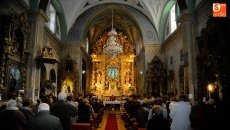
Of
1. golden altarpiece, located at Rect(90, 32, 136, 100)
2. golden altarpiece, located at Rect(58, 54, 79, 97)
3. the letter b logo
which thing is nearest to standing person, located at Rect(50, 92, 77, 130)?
the letter b logo

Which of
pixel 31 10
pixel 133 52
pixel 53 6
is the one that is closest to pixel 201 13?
Result: pixel 31 10

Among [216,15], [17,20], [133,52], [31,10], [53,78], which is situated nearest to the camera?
[216,15]

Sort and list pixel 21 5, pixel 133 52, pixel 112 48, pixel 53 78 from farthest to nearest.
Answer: pixel 133 52, pixel 112 48, pixel 53 78, pixel 21 5

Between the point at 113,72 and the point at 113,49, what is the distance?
424 inches

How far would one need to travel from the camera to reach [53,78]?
18.9 m

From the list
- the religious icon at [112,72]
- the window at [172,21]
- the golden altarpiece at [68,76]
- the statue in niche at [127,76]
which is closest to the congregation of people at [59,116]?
the window at [172,21]

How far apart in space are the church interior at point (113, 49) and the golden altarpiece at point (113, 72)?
12 centimetres

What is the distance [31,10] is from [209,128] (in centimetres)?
1156

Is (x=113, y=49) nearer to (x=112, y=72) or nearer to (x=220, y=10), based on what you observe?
(x=112, y=72)

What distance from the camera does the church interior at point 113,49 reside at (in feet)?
36.1

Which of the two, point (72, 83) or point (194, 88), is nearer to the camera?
point (194, 88)

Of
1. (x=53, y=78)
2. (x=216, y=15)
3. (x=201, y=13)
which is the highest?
(x=201, y=13)

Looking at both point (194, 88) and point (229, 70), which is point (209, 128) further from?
point (194, 88)

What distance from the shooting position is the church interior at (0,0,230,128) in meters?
11.0
